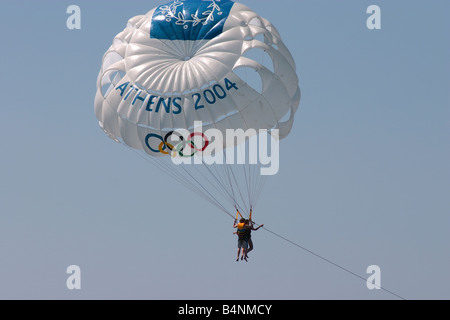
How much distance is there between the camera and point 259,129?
43031mm

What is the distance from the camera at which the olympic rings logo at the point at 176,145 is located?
4281 centimetres

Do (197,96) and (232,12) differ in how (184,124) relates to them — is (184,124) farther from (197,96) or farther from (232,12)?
(232,12)

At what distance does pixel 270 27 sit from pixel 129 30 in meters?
5.02

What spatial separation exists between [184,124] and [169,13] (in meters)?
4.11

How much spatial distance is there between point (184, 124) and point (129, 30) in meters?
4.31

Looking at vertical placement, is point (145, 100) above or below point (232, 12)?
below

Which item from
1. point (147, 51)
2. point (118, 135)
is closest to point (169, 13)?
point (147, 51)

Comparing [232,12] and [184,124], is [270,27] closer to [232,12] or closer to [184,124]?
[232,12]

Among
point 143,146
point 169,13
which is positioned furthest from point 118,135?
point 169,13

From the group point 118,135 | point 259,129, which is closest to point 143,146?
point 118,135

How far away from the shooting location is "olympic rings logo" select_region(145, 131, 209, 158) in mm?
42812

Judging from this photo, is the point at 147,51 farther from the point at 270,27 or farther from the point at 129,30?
the point at 270,27

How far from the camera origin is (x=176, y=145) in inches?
1695

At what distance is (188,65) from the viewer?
140 feet
